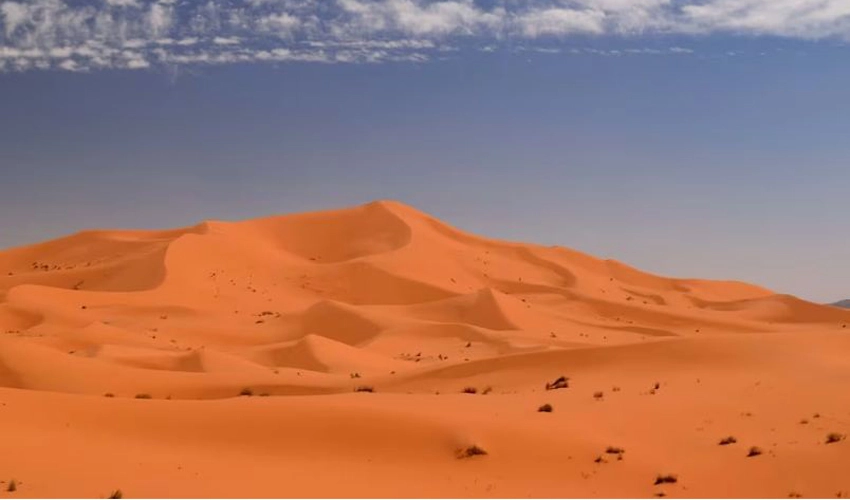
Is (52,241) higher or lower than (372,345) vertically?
higher

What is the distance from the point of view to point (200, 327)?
36.0 meters

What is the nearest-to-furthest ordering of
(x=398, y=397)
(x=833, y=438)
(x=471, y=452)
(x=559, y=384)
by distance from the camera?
(x=471, y=452), (x=833, y=438), (x=398, y=397), (x=559, y=384)

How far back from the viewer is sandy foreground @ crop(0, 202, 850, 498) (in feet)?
35.6

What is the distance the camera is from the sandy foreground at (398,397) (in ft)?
35.6

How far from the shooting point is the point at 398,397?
16.0m

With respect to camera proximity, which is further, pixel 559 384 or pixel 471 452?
pixel 559 384

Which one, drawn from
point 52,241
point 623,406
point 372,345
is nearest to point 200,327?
point 372,345

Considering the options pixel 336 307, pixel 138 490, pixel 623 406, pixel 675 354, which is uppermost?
pixel 336 307

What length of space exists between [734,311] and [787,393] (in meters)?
37.6

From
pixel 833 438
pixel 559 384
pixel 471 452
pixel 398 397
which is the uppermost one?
pixel 559 384

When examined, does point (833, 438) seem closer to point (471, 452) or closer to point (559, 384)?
point (471, 452)

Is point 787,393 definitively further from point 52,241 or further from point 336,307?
point 52,241

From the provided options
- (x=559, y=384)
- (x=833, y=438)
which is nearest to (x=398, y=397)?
(x=559, y=384)

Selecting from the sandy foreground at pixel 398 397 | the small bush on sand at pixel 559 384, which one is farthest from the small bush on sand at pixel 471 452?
the small bush on sand at pixel 559 384
